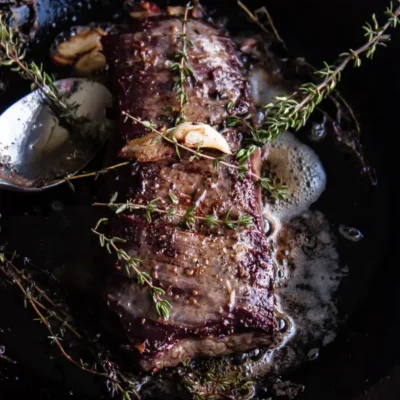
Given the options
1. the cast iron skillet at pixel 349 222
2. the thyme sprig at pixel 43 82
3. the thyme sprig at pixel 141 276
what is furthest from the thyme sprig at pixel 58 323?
the thyme sprig at pixel 43 82

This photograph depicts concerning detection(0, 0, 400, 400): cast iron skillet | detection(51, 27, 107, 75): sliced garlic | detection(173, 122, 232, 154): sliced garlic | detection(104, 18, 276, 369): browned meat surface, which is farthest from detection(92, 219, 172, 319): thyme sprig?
detection(51, 27, 107, 75): sliced garlic

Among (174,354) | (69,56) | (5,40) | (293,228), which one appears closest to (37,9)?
(69,56)

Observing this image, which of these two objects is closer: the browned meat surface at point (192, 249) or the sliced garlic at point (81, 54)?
the browned meat surface at point (192, 249)

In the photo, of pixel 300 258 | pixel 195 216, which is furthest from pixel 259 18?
pixel 195 216

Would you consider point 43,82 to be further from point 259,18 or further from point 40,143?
point 259,18

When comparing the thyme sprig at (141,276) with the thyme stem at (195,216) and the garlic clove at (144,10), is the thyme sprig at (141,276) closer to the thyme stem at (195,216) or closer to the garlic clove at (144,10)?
the thyme stem at (195,216)

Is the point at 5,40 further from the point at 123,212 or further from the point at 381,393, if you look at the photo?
the point at 381,393

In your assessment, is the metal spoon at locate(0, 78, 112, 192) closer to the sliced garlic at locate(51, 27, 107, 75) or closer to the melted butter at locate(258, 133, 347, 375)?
the sliced garlic at locate(51, 27, 107, 75)

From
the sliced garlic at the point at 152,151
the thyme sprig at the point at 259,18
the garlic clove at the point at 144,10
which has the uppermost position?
the thyme sprig at the point at 259,18
